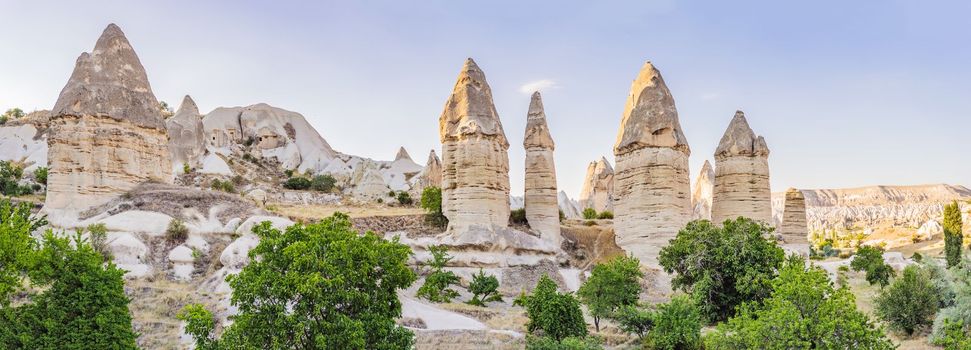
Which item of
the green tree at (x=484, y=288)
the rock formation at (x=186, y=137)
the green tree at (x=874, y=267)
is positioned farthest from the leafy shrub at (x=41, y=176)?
the green tree at (x=874, y=267)

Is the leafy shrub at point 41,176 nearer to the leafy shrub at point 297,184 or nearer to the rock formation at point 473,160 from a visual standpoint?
the leafy shrub at point 297,184

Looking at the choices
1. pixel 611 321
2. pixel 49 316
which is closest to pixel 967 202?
pixel 611 321

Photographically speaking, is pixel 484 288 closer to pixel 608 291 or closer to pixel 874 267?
pixel 608 291

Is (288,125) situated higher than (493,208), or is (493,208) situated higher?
(288,125)

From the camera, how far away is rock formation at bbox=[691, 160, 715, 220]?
150 feet

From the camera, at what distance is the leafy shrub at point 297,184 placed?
5203 cm

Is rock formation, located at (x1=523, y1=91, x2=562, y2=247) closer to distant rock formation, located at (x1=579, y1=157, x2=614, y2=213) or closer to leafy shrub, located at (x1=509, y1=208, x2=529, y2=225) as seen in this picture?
leafy shrub, located at (x1=509, y1=208, x2=529, y2=225)

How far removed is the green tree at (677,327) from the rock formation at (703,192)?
32579 millimetres

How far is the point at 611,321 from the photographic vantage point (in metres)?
18.1

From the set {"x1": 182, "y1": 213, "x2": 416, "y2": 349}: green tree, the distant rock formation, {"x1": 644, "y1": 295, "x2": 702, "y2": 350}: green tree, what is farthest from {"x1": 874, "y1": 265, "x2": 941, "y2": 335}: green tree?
the distant rock formation

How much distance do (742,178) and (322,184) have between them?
34488 mm

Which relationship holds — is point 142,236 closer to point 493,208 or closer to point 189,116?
point 493,208

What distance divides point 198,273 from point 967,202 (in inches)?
1829

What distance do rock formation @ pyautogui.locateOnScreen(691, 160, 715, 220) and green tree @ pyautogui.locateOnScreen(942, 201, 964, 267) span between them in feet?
46.3
